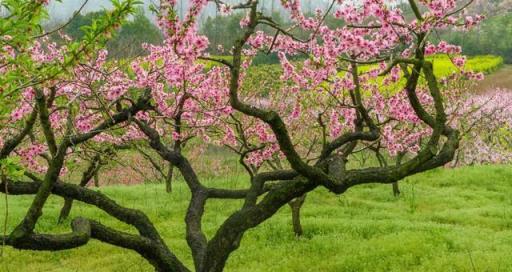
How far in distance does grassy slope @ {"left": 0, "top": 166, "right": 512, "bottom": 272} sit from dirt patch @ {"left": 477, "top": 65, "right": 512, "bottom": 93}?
48182mm

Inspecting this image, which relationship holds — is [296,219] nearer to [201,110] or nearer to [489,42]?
[201,110]

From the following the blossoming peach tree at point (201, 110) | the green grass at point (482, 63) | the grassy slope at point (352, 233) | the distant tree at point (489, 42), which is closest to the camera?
the blossoming peach tree at point (201, 110)

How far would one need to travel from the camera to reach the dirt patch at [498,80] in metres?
67.6

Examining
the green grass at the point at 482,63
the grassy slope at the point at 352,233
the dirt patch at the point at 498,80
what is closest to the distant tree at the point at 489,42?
the green grass at the point at 482,63

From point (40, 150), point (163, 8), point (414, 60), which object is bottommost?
point (40, 150)

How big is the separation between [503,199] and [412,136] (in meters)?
5.18

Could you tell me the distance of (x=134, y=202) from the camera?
22.1 m

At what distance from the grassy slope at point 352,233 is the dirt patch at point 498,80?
48182 millimetres

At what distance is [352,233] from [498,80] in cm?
6066

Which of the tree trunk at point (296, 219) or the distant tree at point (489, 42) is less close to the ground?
the distant tree at point (489, 42)

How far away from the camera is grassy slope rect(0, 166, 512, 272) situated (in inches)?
535

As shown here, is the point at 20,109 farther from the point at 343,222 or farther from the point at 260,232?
the point at 343,222

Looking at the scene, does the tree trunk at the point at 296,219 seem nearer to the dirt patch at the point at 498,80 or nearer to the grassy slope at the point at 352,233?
the grassy slope at the point at 352,233

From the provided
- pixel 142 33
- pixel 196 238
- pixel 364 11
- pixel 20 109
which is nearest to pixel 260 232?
pixel 196 238
